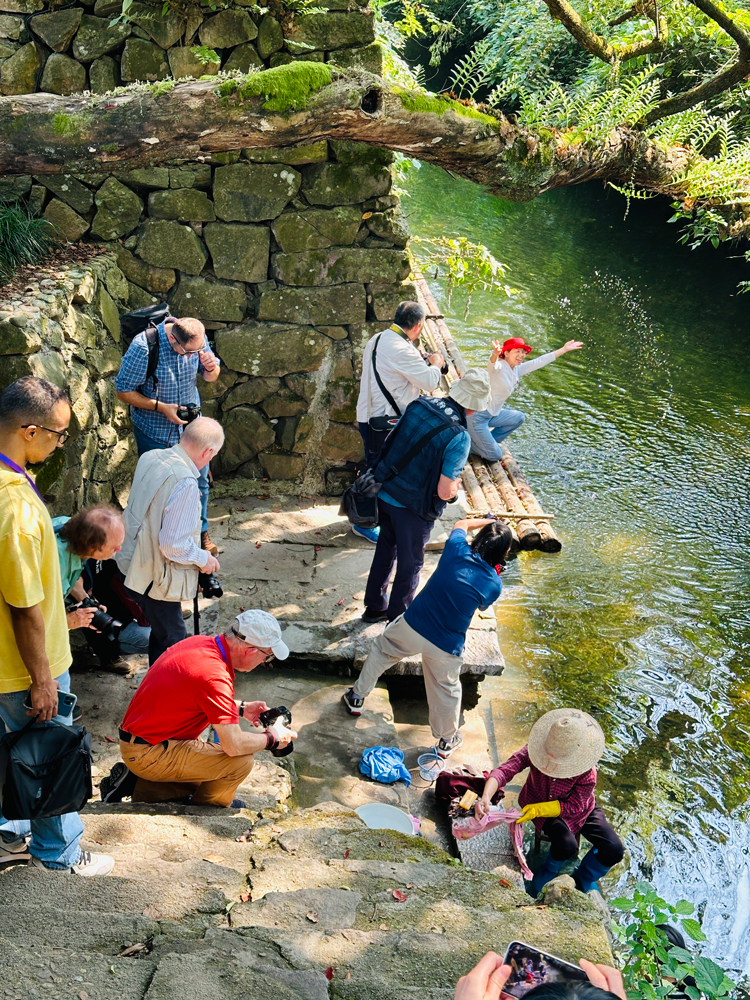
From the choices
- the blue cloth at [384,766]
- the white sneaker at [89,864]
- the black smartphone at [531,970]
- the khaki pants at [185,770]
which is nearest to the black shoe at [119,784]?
the khaki pants at [185,770]

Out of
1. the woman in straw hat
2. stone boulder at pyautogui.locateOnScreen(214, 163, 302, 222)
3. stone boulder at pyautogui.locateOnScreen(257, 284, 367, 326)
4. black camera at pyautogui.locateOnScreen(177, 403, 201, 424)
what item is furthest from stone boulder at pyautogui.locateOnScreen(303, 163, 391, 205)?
the woman in straw hat

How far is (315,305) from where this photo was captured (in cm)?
620

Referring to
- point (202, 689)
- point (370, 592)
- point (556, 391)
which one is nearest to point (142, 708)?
point (202, 689)

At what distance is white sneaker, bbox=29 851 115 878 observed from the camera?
289cm

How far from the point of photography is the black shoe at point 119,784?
3.70 m

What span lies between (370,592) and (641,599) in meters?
2.50

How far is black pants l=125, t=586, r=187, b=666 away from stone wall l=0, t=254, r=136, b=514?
36.5 inches

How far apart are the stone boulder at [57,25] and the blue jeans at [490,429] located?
14.2ft

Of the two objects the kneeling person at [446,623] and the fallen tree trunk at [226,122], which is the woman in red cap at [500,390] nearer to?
the fallen tree trunk at [226,122]

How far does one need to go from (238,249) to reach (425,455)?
2.43 m

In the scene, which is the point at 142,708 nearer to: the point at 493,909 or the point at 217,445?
the point at 217,445

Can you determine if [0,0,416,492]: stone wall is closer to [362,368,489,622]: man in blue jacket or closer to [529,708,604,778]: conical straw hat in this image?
[362,368,489,622]: man in blue jacket

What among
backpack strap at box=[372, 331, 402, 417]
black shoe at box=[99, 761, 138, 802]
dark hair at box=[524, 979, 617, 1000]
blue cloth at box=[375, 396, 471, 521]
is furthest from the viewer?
backpack strap at box=[372, 331, 402, 417]

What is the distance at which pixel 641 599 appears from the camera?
653cm
